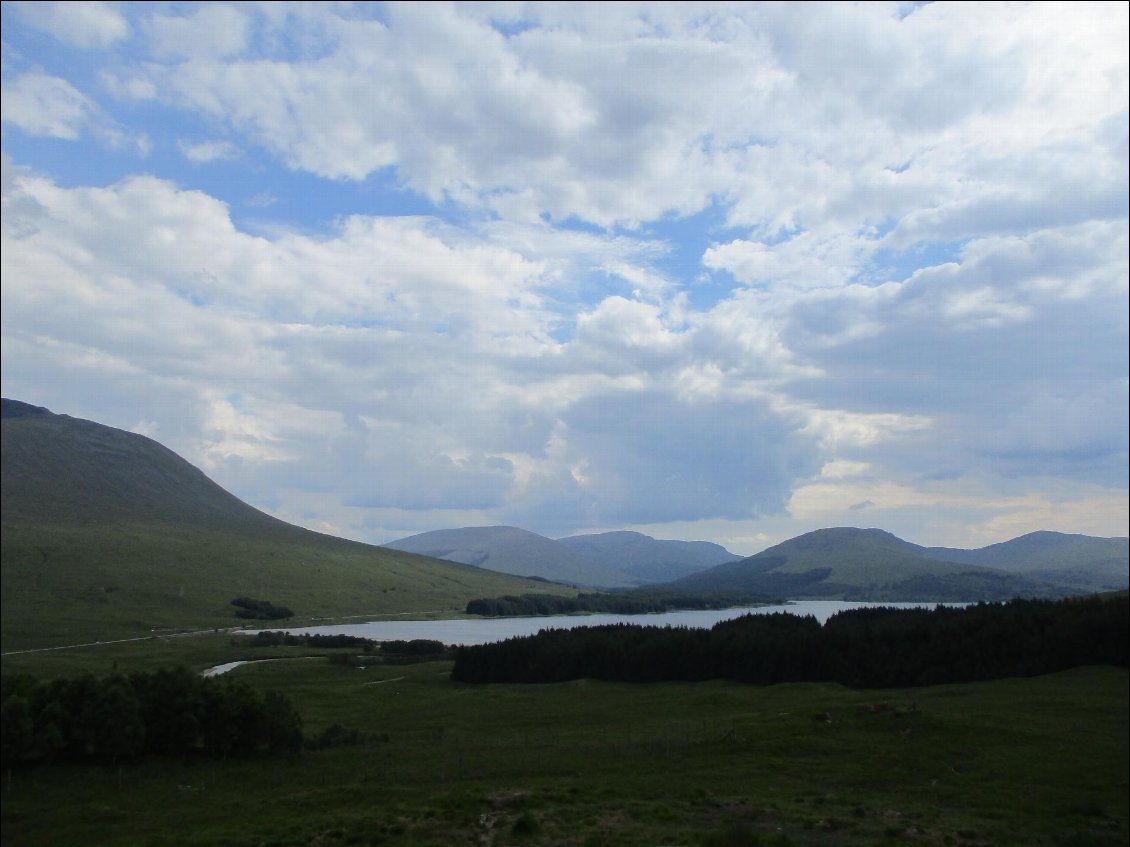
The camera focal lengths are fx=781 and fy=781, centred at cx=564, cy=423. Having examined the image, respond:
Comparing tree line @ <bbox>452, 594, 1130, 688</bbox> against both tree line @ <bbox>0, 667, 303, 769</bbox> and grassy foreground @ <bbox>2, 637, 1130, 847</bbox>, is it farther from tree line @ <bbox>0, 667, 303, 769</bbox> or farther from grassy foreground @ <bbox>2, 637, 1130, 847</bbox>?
tree line @ <bbox>0, 667, 303, 769</bbox>

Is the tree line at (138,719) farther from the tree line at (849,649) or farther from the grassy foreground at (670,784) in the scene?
the tree line at (849,649)

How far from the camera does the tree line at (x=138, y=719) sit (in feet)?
170

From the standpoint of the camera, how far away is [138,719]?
54.4 metres

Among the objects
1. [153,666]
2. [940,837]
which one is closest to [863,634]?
[940,837]

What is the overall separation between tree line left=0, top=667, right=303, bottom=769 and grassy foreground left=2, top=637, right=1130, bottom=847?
2.24m

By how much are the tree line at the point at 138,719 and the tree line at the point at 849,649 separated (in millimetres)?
60881

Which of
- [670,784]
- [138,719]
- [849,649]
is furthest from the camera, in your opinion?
[849,649]

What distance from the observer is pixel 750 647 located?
104m

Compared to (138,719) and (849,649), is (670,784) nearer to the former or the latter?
(138,719)

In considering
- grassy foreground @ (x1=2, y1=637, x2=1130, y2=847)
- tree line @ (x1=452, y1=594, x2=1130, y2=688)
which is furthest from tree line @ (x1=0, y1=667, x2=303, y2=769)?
tree line @ (x1=452, y1=594, x2=1130, y2=688)

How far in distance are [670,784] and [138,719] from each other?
1507 inches

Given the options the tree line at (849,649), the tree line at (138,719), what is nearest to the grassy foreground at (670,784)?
the tree line at (138,719)

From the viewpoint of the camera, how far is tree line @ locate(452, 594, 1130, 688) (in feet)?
278

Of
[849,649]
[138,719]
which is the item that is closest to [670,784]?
[138,719]
